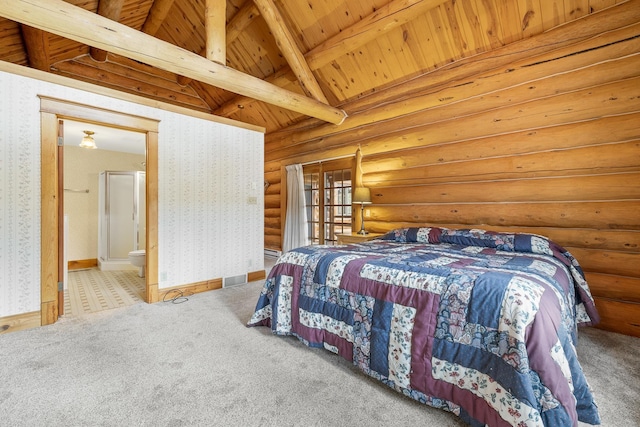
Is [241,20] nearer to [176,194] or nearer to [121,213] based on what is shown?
[176,194]

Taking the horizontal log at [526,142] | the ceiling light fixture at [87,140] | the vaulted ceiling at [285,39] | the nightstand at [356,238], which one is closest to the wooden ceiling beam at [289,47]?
the vaulted ceiling at [285,39]

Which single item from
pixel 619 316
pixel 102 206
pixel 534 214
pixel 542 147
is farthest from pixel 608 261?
pixel 102 206

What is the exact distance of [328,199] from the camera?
5.05 metres

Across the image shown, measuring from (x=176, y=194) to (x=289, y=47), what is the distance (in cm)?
225

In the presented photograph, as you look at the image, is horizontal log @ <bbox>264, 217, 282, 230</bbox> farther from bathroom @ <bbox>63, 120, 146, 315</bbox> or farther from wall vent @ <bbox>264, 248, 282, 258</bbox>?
bathroom @ <bbox>63, 120, 146, 315</bbox>

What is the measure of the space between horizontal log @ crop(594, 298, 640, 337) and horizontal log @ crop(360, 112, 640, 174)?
4.31 feet

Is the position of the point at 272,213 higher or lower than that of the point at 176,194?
lower

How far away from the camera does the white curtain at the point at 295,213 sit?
5297 millimetres

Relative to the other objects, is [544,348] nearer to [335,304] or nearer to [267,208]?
[335,304]

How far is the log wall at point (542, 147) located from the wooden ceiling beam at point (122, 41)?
1.83m

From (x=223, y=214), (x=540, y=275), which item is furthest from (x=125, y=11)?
(x=540, y=275)

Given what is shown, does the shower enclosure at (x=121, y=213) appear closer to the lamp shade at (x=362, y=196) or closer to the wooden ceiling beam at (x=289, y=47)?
the wooden ceiling beam at (x=289, y=47)

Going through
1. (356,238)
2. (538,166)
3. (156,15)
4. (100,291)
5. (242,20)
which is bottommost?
(100,291)

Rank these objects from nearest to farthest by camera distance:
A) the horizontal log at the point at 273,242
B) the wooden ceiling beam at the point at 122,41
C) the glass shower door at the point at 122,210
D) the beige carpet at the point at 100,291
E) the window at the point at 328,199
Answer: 1. the wooden ceiling beam at the point at 122,41
2. the beige carpet at the point at 100,291
3. the window at the point at 328,199
4. the glass shower door at the point at 122,210
5. the horizontal log at the point at 273,242
